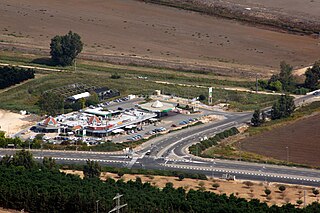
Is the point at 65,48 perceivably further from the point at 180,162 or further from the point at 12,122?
the point at 180,162

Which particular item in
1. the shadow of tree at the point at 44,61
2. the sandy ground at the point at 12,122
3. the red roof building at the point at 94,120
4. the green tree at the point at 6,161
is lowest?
the sandy ground at the point at 12,122

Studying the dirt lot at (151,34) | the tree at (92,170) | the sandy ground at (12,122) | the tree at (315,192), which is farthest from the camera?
the dirt lot at (151,34)

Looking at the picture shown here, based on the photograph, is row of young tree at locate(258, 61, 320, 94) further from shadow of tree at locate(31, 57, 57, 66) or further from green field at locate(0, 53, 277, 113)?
shadow of tree at locate(31, 57, 57, 66)

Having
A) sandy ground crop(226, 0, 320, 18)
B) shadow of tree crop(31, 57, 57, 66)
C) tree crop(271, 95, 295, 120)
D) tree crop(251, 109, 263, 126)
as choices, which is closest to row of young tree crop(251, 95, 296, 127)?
tree crop(271, 95, 295, 120)

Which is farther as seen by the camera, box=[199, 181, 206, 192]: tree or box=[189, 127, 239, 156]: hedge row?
box=[189, 127, 239, 156]: hedge row

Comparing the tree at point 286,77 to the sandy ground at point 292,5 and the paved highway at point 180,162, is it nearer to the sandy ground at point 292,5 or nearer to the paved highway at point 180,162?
the paved highway at point 180,162

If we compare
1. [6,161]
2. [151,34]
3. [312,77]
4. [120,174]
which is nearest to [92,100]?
[120,174]

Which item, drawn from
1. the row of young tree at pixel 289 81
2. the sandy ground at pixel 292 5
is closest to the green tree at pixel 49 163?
the row of young tree at pixel 289 81
